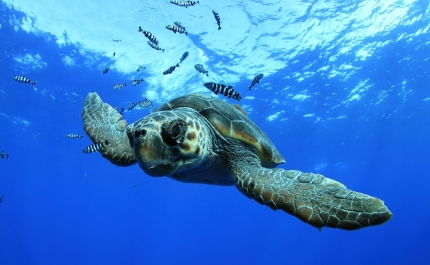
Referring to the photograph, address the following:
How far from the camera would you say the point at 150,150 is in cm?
264

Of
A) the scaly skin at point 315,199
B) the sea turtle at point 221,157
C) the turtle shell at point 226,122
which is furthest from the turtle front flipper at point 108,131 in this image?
the scaly skin at point 315,199

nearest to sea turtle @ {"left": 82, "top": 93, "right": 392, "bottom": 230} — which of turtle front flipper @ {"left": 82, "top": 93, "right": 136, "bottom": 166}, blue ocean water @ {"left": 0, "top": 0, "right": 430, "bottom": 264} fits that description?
turtle front flipper @ {"left": 82, "top": 93, "right": 136, "bottom": 166}

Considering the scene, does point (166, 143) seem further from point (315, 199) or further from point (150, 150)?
point (315, 199)

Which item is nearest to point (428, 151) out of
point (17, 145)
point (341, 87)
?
point (341, 87)

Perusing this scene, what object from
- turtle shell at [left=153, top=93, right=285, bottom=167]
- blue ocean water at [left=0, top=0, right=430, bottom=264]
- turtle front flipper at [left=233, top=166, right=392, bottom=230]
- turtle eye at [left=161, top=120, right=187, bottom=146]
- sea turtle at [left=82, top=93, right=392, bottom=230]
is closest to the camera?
turtle front flipper at [left=233, top=166, right=392, bottom=230]

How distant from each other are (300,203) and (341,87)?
20118 mm

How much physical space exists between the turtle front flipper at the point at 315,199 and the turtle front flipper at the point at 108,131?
1.82 meters

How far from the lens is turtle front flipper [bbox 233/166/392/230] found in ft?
7.86

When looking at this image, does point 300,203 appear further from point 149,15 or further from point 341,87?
point 341,87

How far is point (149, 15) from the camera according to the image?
13.9 meters

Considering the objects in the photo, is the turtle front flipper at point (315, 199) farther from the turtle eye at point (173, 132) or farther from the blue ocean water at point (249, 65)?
the blue ocean water at point (249, 65)

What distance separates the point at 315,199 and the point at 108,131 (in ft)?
10.5

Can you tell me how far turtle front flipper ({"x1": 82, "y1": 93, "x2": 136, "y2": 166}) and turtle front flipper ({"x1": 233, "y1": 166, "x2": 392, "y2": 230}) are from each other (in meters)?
1.82

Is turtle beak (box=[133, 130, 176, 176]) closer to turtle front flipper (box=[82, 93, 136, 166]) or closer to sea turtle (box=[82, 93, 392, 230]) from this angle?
sea turtle (box=[82, 93, 392, 230])
